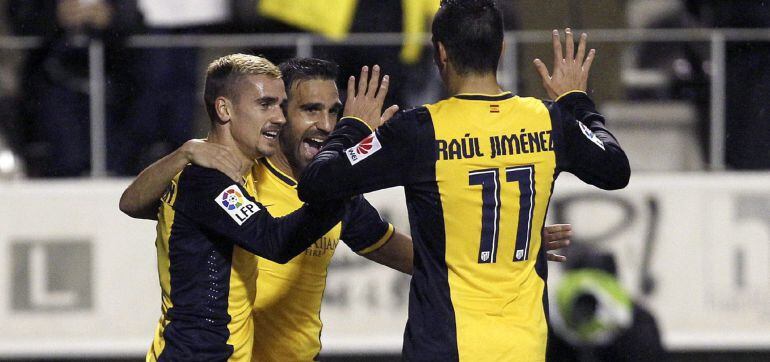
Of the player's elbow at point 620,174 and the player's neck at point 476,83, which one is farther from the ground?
the player's neck at point 476,83

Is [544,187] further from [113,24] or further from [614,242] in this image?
[113,24]

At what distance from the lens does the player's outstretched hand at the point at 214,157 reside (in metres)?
4.15

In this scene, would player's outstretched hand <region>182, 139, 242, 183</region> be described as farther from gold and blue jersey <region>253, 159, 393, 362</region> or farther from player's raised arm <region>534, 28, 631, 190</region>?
player's raised arm <region>534, 28, 631, 190</region>

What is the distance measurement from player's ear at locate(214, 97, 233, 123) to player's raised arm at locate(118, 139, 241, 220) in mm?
119

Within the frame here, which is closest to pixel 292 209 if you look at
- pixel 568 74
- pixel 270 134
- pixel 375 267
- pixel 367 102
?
pixel 270 134

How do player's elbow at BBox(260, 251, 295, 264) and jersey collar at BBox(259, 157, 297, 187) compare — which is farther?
jersey collar at BBox(259, 157, 297, 187)

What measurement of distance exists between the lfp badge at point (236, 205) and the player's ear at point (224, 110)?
318 millimetres

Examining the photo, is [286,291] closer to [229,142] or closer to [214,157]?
[229,142]

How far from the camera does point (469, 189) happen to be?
13.0 ft

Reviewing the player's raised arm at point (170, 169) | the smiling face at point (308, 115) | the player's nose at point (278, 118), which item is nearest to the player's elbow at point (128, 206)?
the player's raised arm at point (170, 169)

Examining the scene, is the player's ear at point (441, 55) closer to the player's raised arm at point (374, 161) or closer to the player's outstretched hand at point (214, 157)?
the player's raised arm at point (374, 161)

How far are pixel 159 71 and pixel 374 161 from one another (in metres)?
4.95

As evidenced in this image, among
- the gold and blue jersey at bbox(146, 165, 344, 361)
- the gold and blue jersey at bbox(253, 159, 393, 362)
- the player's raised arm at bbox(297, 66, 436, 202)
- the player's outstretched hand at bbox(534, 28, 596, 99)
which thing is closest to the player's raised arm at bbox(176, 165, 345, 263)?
the gold and blue jersey at bbox(146, 165, 344, 361)

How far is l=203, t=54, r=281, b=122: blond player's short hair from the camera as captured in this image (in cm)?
438
